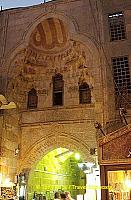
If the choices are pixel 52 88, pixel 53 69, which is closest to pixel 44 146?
pixel 52 88

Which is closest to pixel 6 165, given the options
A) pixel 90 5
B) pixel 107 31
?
pixel 107 31

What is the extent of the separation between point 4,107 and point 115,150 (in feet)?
17.9

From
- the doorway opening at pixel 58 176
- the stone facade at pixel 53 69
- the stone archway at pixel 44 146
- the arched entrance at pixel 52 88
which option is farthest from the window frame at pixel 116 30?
the doorway opening at pixel 58 176

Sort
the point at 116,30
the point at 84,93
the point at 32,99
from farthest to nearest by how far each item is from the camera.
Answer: the point at 32,99 → the point at 84,93 → the point at 116,30

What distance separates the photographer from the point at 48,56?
14.0 m

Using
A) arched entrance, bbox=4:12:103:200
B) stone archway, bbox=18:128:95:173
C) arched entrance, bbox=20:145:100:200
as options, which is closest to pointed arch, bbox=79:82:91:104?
arched entrance, bbox=4:12:103:200

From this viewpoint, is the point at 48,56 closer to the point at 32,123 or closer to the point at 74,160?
the point at 32,123

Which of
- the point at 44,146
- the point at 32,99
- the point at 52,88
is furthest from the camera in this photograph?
the point at 32,99

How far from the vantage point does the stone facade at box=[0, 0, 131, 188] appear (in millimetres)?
11711

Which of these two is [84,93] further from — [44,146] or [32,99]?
[44,146]

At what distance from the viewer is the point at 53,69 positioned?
13789mm

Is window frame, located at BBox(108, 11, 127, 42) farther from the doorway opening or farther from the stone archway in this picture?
the doorway opening

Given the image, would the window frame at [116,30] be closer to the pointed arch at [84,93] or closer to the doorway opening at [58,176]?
the pointed arch at [84,93]

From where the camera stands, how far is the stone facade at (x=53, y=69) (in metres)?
11.7
